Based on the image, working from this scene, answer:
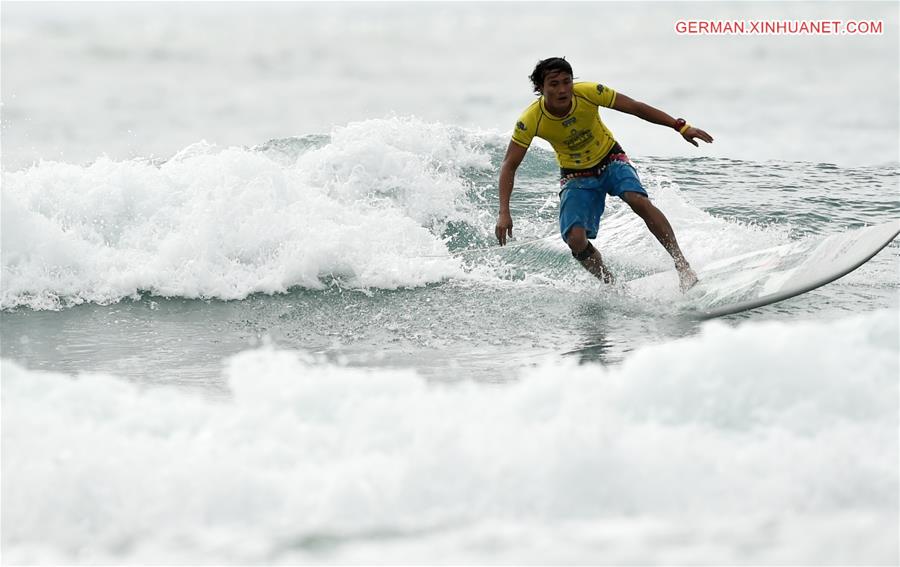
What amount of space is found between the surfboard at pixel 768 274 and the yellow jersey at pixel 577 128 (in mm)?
932

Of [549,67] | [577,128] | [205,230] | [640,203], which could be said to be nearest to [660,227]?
[640,203]

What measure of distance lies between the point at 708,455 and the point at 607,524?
47 centimetres

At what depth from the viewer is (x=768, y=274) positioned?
6.45 meters

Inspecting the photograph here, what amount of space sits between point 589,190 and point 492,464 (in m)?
3.96

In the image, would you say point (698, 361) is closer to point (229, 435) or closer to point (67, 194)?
point (229, 435)

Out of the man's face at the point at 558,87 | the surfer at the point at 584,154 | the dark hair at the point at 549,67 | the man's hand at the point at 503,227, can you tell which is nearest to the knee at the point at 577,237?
the surfer at the point at 584,154

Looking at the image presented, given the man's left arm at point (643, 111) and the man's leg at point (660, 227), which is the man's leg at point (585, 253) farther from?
the man's left arm at point (643, 111)

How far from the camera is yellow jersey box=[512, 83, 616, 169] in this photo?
6461mm

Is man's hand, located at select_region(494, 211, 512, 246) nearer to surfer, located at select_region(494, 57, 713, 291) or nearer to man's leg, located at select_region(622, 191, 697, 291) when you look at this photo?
surfer, located at select_region(494, 57, 713, 291)

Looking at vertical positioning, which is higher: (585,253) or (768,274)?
(585,253)

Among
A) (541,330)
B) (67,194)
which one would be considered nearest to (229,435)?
(541,330)

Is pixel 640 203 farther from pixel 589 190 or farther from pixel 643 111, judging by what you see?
pixel 643 111

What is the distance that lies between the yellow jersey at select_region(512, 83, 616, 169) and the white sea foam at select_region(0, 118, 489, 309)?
4.44 ft

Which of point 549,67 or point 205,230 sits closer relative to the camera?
point 549,67
